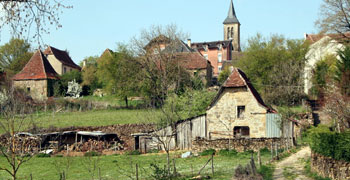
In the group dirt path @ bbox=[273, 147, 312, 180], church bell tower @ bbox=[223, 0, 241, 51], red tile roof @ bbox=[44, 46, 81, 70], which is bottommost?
dirt path @ bbox=[273, 147, 312, 180]

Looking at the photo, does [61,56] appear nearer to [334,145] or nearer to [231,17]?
[231,17]

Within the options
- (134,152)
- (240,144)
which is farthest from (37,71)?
(240,144)

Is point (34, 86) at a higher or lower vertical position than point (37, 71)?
lower

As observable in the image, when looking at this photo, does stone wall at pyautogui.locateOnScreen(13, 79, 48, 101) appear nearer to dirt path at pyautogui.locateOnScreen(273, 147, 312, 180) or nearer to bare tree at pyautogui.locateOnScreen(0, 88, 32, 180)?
bare tree at pyautogui.locateOnScreen(0, 88, 32, 180)

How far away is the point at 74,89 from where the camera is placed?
58.7 m

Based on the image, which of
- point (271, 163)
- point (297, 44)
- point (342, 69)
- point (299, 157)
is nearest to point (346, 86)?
point (342, 69)

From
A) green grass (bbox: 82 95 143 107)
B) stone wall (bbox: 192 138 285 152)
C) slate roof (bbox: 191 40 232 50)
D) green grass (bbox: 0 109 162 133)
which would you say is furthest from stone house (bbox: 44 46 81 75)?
stone wall (bbox: 192 138 285 152)

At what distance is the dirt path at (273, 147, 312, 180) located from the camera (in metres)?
16.4

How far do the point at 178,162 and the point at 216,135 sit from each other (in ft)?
27.4

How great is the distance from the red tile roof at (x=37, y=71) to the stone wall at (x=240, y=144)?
36804 mm

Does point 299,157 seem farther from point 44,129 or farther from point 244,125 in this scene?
point 44,129

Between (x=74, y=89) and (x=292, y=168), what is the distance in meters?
45.0

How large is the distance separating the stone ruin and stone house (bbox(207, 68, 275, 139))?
31383 mm

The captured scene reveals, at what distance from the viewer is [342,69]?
111ft
